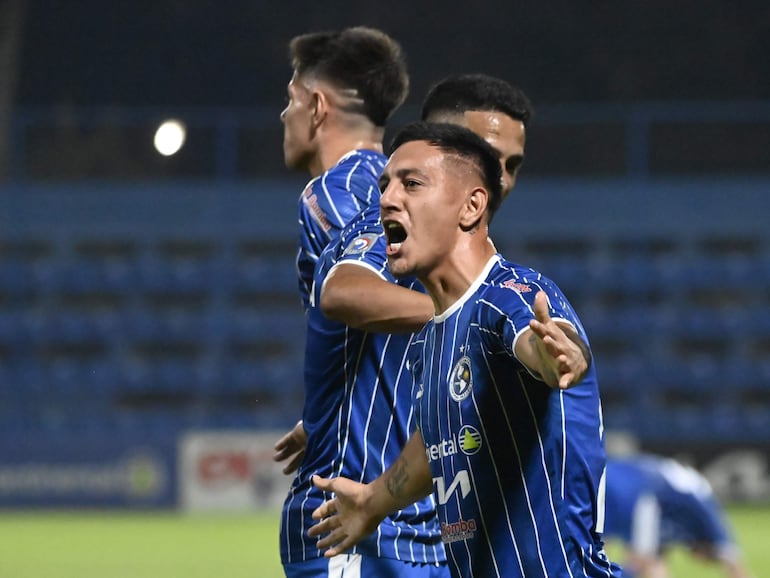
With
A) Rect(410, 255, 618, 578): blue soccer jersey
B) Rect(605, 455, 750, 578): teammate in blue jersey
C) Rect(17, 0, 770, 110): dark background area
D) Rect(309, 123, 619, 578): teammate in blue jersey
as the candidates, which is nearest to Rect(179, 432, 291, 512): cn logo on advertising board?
Rect(17, 0, 770, 110): dark background area

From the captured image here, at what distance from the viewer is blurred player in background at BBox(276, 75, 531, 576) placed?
10.8 feet

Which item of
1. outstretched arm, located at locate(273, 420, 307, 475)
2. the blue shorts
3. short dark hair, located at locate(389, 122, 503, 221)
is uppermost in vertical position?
short dark hair, located at locate(389, 122, 503, 221)

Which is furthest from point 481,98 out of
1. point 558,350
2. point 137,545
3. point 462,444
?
point 137,545

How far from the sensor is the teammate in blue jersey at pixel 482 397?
2.78 m

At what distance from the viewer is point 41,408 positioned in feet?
54.5

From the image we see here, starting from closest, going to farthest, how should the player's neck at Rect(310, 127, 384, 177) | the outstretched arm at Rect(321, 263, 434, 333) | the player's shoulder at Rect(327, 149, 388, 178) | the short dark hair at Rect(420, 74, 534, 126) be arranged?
the outstretched arm at Rect(321, 263, 434, 333)
the player's shoulder at Rect(327, 149, 388, 178)
the player's neck at Rect(310, 127, 384, 177)
the short dark hair at Rect(420, 74, 534, 126)

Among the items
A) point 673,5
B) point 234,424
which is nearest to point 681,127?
point 673,5

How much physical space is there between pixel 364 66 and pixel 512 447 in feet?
4.96

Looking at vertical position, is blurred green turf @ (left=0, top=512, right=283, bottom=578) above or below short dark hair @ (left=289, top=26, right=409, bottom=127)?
below

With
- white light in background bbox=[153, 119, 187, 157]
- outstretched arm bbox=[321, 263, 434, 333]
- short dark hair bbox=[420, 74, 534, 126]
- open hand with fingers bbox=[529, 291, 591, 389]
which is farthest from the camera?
white light in background bbox=[153, 119, 187, 157]

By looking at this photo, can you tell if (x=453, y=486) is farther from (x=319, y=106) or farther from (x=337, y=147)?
(x=319, y=106)

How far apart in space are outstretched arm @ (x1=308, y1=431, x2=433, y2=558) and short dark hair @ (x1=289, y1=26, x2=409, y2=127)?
1.12 m

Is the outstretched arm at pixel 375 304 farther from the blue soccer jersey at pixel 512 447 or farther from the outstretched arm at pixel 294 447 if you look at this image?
the outstretched arm at pixel 294 447

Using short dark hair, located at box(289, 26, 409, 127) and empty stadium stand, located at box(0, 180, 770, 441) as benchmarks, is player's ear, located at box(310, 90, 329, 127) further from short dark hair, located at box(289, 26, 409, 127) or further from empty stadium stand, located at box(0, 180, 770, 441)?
empty stadium stand, located at box(0, 180, 770, 441)
